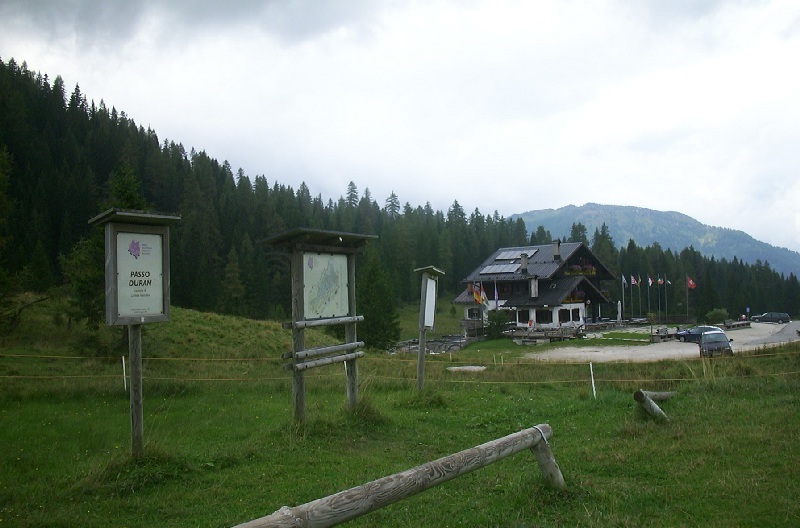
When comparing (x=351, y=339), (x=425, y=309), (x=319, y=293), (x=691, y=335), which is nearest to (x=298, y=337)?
(x=319, y=293)

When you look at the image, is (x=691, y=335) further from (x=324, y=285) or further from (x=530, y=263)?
(x=324, y=285)

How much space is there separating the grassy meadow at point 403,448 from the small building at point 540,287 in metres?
41.5

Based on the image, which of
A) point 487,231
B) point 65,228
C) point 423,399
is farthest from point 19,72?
point 423,399

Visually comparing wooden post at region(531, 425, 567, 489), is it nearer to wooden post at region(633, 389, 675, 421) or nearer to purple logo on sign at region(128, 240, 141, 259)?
wooden post at region(633, 389, 675, 421)

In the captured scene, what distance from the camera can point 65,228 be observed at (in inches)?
2522

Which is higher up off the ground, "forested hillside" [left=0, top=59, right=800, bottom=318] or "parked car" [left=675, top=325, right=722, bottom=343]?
"forested hillside" [left=0, top=59, right=800, bottom=318]

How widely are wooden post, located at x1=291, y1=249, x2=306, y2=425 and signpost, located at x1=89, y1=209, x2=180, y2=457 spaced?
2.08m

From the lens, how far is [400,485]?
4.09 m

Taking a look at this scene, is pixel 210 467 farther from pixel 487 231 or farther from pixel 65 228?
pixel 487 231

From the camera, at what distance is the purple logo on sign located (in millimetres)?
7855

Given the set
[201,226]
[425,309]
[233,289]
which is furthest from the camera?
[201,226]

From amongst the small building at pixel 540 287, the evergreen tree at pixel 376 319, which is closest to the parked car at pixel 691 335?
the small building at pixel 540 287

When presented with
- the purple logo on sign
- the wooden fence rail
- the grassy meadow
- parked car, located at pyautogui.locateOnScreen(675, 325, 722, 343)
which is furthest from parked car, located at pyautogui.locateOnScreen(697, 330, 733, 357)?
the purple logo on sign

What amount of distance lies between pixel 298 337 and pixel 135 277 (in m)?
2.77
